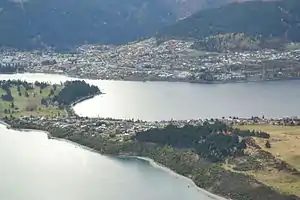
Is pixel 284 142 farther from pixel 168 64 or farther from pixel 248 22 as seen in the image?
pixel 248 22

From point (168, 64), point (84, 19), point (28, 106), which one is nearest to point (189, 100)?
point (28, 106)

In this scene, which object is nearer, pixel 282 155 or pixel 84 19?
pixel 282 155

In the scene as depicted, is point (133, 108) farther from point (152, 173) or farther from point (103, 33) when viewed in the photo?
point (103, 33)

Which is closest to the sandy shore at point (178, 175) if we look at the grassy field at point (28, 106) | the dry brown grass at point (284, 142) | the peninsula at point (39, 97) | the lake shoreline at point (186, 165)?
the lake shoreline at point (186, 165)

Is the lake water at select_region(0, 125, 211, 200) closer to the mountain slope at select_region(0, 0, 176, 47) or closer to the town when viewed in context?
the town

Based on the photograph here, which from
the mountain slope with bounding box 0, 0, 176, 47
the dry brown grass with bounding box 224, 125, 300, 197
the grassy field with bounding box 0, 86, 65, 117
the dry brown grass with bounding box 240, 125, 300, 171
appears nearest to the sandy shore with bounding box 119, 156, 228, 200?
the dry brown grass with bounding box 224, 125, 300, 197

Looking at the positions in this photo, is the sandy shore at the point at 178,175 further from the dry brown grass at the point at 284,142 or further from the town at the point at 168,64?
the town at the point at 168,64
